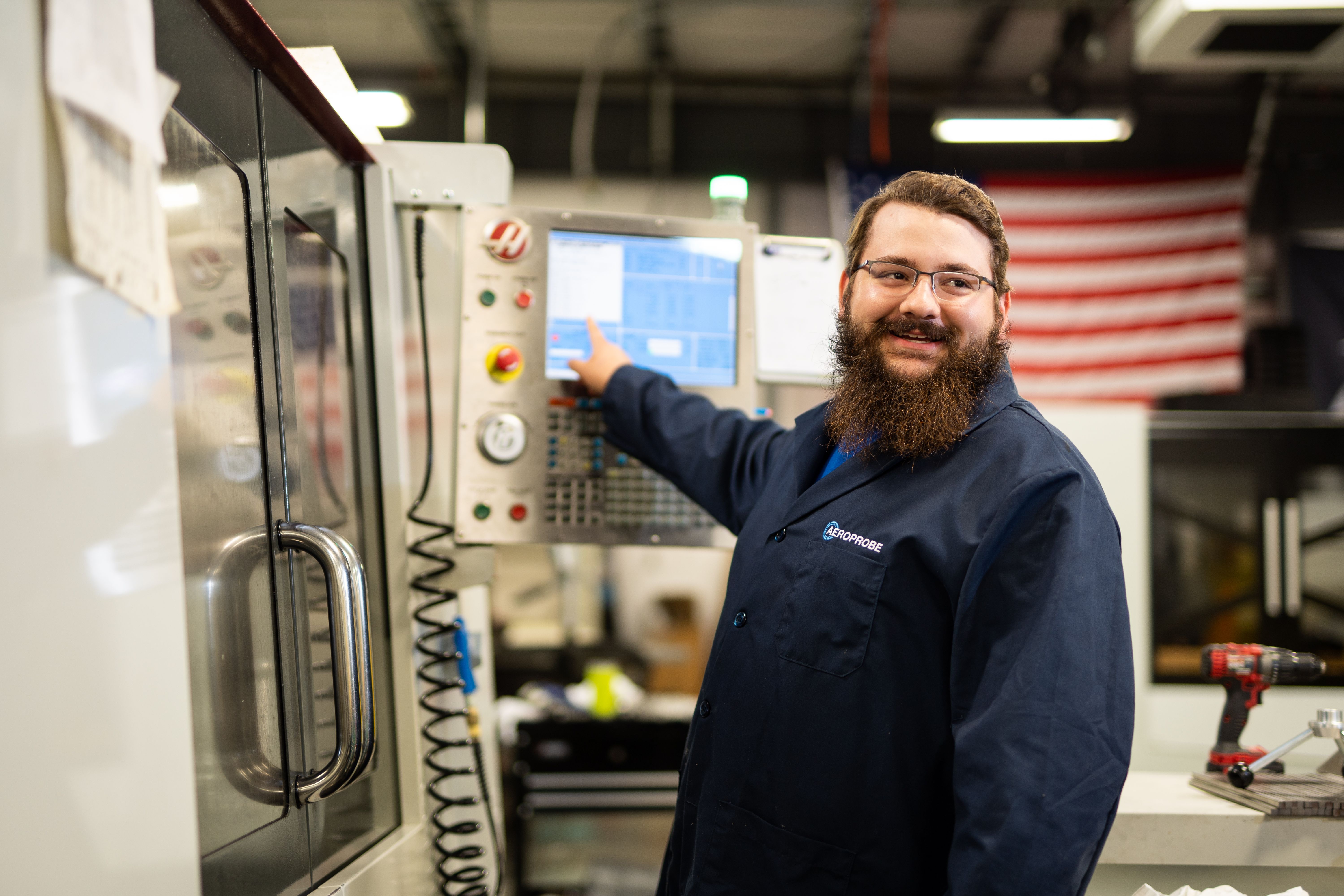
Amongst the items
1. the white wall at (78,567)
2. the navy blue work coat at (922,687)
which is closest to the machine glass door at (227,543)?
the white wall at (78,567)

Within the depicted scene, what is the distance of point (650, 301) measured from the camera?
1.81m

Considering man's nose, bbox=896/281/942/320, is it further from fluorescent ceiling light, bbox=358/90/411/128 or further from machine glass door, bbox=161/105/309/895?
fluorescent ceiling light, bbox=358/90/411/128

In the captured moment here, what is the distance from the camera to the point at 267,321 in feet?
3.79

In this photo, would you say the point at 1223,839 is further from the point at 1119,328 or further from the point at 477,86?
the point at 477,86

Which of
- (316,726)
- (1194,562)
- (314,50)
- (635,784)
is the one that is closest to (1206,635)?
(1194,562)

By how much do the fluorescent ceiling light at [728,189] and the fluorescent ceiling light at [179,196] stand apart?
3.71ft

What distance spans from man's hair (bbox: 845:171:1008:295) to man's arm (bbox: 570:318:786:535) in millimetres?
378

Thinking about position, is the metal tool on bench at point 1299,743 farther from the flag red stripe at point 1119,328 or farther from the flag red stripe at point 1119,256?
the flag red stripe at point 1119,256

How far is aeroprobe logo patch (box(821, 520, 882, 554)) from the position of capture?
1.21m

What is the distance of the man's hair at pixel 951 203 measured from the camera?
137cm

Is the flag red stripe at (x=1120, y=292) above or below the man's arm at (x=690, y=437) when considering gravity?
above

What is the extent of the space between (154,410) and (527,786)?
9.43 ft

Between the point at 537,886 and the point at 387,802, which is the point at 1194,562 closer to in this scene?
the point at 537,886

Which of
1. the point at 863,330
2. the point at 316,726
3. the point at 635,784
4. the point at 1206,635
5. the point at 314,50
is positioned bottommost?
the point at 635,784
